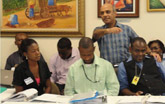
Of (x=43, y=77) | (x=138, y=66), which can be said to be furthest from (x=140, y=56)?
(x=43, y=77)

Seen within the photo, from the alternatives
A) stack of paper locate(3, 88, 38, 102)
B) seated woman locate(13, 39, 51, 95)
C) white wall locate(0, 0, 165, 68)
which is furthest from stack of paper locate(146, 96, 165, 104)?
white wall locate(0, 0, 165, 68)

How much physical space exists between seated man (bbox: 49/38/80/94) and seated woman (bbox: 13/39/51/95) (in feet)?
2.42

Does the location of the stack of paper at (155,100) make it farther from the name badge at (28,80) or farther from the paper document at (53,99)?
the name badge at (28,80)

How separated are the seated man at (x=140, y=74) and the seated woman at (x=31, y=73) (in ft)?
2.61

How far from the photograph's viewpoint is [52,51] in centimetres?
424

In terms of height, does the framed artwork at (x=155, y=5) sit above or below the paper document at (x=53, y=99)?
above

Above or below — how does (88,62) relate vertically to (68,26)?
below

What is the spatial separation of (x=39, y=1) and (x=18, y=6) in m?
0.38

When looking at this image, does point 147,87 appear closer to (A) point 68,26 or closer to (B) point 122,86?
(B) point 122,86

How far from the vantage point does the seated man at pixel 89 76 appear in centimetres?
241

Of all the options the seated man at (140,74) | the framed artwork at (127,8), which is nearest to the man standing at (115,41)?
the seated man at (140,74)

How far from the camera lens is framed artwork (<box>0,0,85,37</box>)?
4.06m

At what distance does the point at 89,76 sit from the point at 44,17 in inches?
79.7

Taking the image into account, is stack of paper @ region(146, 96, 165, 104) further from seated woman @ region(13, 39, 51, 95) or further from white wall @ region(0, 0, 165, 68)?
white wall @ region(0, 0, 165, 68)
